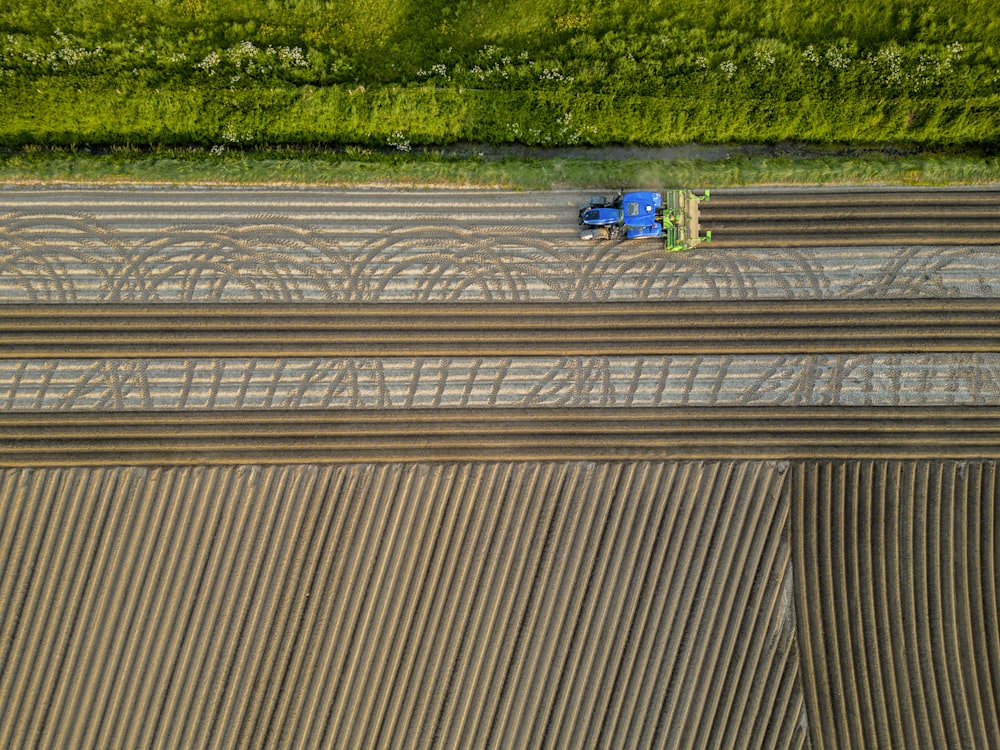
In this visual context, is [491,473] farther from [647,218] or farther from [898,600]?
[898,600]

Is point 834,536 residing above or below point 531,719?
above

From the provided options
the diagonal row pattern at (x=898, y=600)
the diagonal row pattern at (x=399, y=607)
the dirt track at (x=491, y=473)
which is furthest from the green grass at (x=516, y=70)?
the diagonal row pattern at (x=898, y=600)

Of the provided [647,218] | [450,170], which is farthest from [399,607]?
[647,218]

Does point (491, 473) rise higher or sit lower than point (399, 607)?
higher

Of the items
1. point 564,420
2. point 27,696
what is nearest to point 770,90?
point 564,420

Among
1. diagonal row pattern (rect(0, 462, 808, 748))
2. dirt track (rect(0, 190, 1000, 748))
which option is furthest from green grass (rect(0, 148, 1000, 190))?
diagonal row pattern (rect(0, 462, 808, 748))

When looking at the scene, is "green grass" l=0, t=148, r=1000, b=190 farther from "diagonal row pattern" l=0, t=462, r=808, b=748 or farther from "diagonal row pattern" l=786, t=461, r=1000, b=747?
"diagonal row pattern" l=786, t=461, r=1000, b=747

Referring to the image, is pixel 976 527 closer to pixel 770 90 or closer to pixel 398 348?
pixel 770 90
